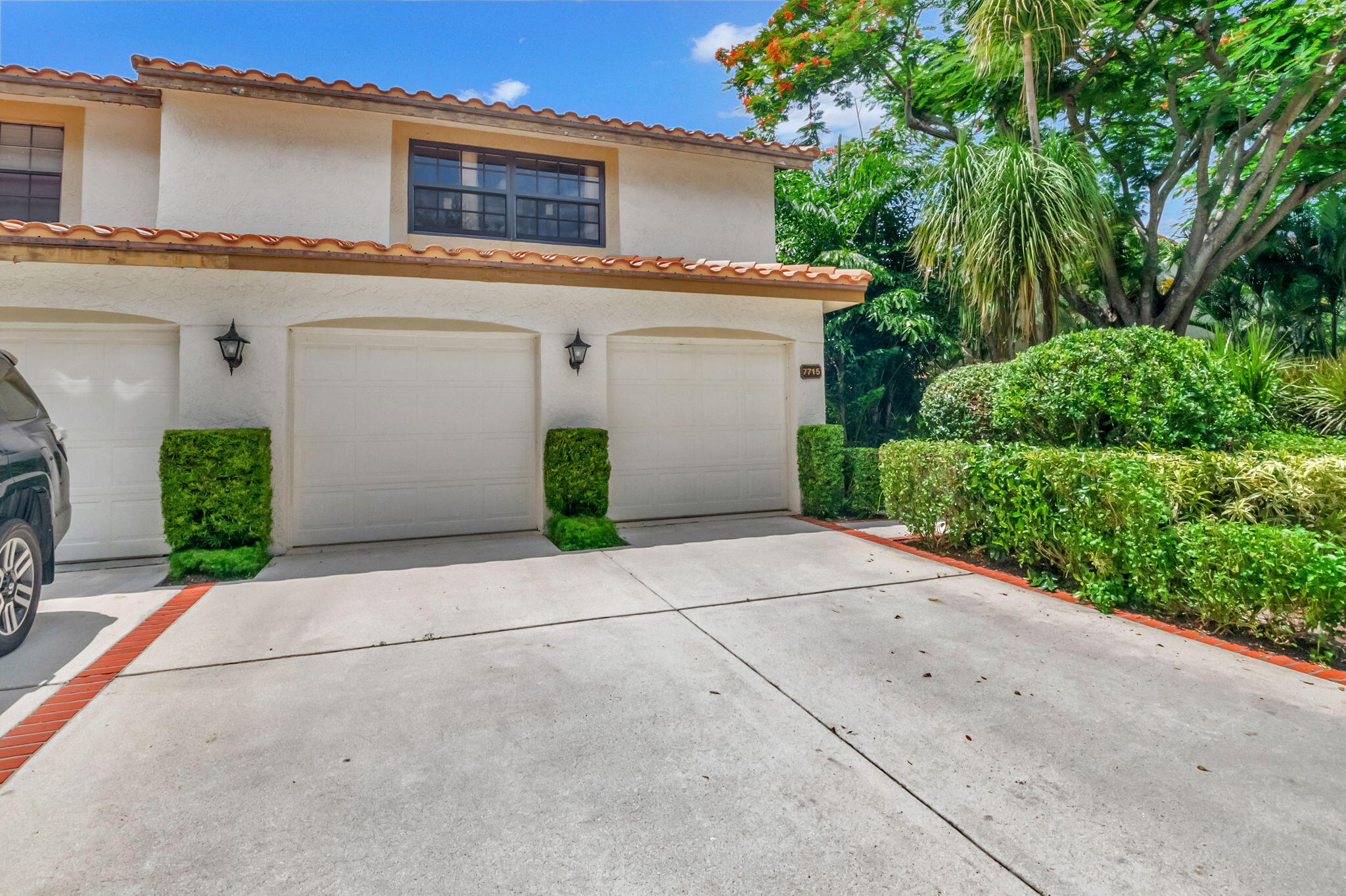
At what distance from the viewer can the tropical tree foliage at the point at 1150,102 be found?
849cm

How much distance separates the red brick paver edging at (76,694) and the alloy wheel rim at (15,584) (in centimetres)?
54

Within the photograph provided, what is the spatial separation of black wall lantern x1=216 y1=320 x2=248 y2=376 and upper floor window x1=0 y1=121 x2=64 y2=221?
340 cm

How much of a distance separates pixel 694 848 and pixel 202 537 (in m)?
5.67

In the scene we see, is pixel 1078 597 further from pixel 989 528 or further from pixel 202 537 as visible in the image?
pixel 202 537

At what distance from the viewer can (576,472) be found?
274 inches

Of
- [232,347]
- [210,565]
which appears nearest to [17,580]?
[210,565]

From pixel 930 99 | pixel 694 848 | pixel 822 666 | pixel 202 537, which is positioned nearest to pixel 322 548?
pixel 202 537

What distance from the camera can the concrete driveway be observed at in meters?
2.04

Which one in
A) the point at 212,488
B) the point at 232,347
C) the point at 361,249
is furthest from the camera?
the point at 232,347

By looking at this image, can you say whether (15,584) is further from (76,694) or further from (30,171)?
(30,171)

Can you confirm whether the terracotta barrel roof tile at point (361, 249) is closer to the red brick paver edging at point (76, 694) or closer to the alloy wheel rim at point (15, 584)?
the alloy wheel rim at point (15, 584)

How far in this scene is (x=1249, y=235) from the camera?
10.2 meters

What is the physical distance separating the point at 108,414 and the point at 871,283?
1152 centimetres

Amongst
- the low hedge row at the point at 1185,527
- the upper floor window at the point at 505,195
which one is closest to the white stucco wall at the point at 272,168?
the upper floor window at the point at 505,195
